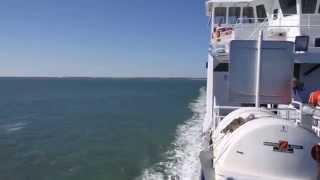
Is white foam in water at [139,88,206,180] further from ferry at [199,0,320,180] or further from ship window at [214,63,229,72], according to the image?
ship window at [214,63,229,72]

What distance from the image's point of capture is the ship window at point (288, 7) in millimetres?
16156

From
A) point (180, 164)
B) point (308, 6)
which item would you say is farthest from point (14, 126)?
point (308, 6)

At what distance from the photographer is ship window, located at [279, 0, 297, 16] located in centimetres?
1616

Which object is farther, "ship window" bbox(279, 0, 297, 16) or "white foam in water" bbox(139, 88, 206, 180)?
"ship window" bbox(279, 0, 297, 16)

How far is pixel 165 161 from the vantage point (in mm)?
18781

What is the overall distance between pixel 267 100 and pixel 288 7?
25.9 ft

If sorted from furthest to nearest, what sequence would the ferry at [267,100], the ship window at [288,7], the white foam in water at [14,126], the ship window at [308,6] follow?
the white foam in water at [14,126], the ship window at [288,7], the ship window at [308,6], the ferry at [267,100]

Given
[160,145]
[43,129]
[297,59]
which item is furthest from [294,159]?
[43,129]

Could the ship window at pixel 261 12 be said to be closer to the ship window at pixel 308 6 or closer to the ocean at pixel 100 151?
the ship window at pixel 308 6

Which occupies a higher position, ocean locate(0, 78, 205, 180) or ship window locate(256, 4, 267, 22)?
ship window locate(256, 4, 267, 22)

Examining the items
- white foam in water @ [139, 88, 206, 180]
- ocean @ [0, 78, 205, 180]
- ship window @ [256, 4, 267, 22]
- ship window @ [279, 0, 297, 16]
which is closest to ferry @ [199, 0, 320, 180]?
ship window @ [279, 0, 297, 16]

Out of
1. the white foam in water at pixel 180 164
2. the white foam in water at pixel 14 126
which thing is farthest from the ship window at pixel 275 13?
the white foam in water at pixel 14 126

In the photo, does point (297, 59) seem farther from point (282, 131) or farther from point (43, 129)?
point (43, 129)

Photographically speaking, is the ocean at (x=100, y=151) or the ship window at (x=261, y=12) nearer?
the ocean at (x=100, y=151)
